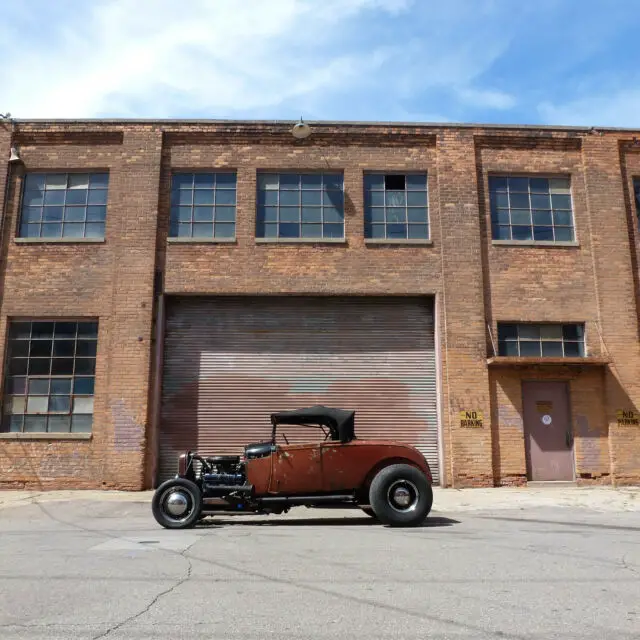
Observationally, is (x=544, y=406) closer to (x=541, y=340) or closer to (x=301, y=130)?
(x=541, y=340)

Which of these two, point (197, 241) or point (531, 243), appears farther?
point (531, 243)

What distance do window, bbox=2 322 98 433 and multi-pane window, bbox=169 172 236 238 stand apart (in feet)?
10.2

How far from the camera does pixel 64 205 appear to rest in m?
14.9

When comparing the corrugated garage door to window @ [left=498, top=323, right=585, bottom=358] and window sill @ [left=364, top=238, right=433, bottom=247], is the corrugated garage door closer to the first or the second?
window sill @ [left=364, top=238, right=433, bottom=247]

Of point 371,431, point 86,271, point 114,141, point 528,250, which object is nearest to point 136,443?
point 86,271

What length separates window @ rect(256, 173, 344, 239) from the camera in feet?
48.5

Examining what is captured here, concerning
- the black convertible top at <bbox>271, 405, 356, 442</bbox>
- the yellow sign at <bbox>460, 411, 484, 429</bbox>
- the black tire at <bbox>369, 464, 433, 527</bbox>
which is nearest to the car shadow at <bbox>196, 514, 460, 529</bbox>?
the black tire at <bbox>369, 464, 433, 527</bbox>

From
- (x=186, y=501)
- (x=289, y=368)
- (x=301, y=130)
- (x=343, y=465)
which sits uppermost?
(x=301, y=130)

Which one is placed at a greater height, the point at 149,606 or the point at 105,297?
the point at 105,297

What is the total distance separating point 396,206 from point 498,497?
6952 mm

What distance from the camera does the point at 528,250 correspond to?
14664mm

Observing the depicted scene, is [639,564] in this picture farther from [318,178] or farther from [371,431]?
[318,178]

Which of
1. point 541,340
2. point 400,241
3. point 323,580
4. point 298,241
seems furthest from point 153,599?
point 541,340

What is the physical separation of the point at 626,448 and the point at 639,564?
857 cm
